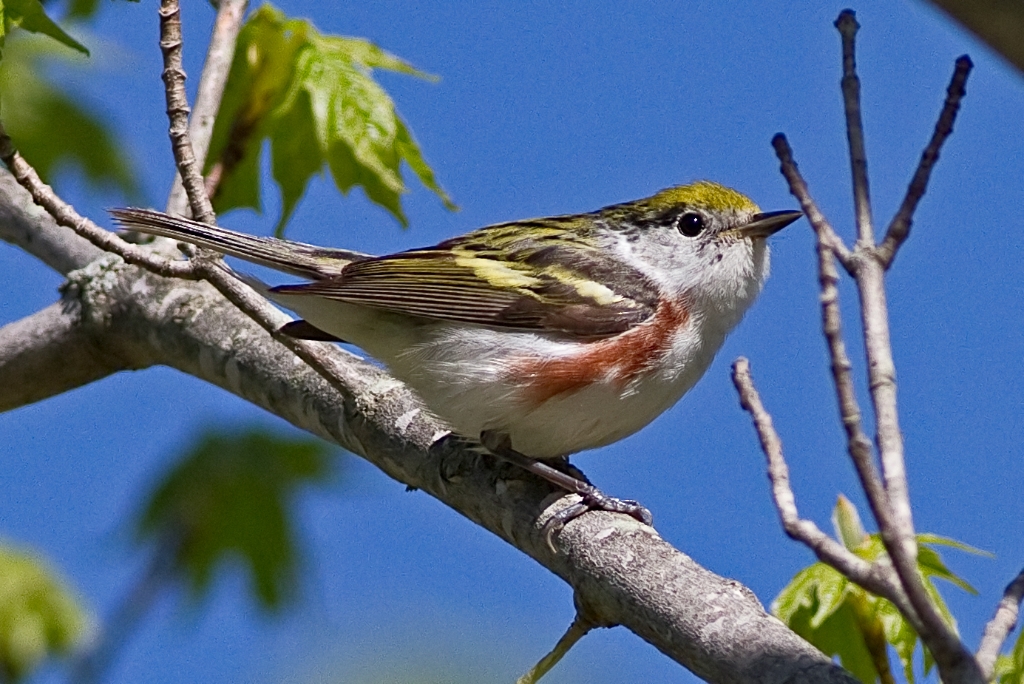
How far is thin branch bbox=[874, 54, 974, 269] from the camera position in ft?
6.43

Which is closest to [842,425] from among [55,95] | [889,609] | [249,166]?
[889,609]

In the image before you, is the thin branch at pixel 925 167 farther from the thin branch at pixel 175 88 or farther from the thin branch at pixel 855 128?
the thin branch at pixel 175 88

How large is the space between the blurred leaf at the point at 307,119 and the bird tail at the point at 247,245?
0.19m

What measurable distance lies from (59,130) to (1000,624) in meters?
4.31

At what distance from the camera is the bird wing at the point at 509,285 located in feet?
12.5

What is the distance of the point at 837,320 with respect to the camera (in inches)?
70.9

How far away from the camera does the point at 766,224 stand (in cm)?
406

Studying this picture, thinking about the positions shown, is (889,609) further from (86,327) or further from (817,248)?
(86,327)

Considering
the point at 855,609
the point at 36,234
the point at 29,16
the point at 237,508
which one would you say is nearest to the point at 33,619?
the point at 237,508

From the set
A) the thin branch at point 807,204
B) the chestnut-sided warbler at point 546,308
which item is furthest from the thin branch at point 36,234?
the thin branch at point 807,204

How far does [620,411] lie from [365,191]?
48.6 inches

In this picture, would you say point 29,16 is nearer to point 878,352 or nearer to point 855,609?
point 878,352

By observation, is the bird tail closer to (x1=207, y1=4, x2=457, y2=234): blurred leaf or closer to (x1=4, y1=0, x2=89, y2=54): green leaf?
(x1=207, y1=4, x2=457, y2=234): blurred leaf

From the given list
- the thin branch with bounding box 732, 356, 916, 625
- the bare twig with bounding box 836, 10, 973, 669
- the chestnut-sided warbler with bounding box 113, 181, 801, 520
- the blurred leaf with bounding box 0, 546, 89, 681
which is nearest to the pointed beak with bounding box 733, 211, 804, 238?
the chestnut-sided warbler with bounding box 113, 181, 801, 520
